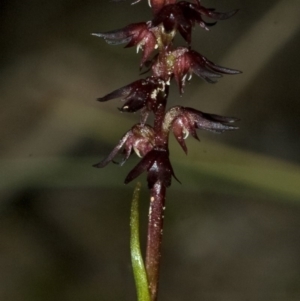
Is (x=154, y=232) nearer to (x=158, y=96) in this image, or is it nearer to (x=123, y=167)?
(x=158, y=96)

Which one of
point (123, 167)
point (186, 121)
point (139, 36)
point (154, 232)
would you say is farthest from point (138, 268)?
point (123, 167)

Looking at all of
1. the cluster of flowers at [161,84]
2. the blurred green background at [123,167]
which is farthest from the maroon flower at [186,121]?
the blurred green background at [123,167]

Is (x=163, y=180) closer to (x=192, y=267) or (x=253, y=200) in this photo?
(x=192, y=267)

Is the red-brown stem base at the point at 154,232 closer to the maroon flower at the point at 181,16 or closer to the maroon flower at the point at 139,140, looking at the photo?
the maroon flower at the point at 139,140

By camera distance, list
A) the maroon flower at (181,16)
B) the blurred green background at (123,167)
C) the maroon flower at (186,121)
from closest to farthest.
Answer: the maroon flower at (181,16) → the maroon flower at (186,121) → the blurred green background at (123,167)

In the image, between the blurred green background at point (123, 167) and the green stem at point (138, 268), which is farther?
the blurred green background at point (123, 167)

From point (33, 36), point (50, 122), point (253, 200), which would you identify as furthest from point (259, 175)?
point (33, 36)
